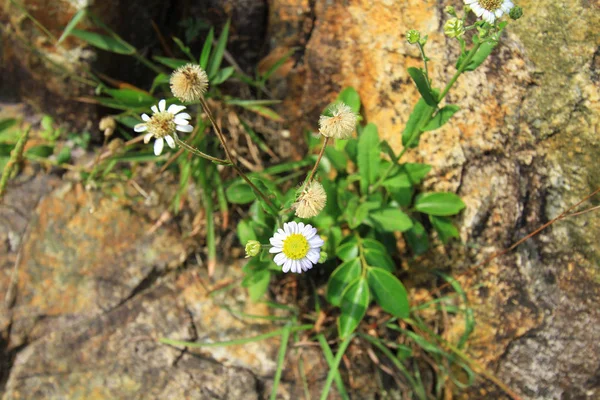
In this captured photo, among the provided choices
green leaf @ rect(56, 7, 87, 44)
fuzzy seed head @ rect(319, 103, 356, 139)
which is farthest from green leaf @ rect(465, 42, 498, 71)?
green leaf @ rect(56, 7, 87, 44)

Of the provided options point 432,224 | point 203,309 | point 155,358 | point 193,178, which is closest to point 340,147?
point 432,224

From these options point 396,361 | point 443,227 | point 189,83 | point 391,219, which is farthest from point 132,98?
point 396,361

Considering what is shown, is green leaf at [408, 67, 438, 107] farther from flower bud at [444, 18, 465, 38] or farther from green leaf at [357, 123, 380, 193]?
green leaf at [357, 123, 380, 193]

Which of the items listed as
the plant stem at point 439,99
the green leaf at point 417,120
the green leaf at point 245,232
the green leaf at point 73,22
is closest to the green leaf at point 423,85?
the plant stem at point 439,99

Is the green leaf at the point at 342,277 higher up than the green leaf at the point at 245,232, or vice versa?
the green leaf at the point at 245,232

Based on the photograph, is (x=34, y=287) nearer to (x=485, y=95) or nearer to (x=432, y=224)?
(x=432, y=224)

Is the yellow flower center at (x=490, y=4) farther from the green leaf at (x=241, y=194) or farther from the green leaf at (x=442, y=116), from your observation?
the green leaf at (x=241, y=194)

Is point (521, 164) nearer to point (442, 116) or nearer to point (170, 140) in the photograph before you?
point (442, 116)
